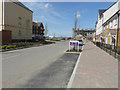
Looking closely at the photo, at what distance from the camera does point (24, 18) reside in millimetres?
28734

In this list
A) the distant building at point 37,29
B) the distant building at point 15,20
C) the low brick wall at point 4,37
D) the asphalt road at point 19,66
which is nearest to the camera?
the asphalt road at point 19,66

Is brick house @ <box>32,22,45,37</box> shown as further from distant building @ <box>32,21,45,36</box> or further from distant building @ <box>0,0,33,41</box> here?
distant building @ <box>0,0,33,41</box>

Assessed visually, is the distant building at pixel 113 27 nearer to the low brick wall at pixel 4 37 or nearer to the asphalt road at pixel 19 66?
the asphalt road at pixel 19 66

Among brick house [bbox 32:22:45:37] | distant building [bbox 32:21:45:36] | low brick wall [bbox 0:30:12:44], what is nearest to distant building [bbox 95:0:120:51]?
low brick wall [bbox 0:30:12:44]

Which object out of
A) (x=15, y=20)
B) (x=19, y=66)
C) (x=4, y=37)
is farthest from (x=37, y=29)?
(x=19, y=66)

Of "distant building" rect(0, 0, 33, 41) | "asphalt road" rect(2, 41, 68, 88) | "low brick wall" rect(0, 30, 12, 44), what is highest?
"distant building" rect(0, 0, 33, 41)

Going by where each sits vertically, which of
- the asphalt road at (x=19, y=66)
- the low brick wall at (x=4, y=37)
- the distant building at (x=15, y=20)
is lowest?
the asphalt road at (x=19, y=66)

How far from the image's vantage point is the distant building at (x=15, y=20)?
21.7 m

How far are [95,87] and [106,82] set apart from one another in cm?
72

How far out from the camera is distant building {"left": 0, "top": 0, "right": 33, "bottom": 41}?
2167cm

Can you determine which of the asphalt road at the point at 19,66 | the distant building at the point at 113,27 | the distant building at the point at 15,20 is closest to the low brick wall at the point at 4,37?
the distant building at the point at 15,20

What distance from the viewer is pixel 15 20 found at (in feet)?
82.2

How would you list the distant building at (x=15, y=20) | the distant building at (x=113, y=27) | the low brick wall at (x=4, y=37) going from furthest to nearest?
the distant building at (x=15, y=20) < the low brick wall at (x=4, y=37) < the distant building at (x=113, y=27)

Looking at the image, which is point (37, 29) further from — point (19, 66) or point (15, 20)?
point (19, 66)
